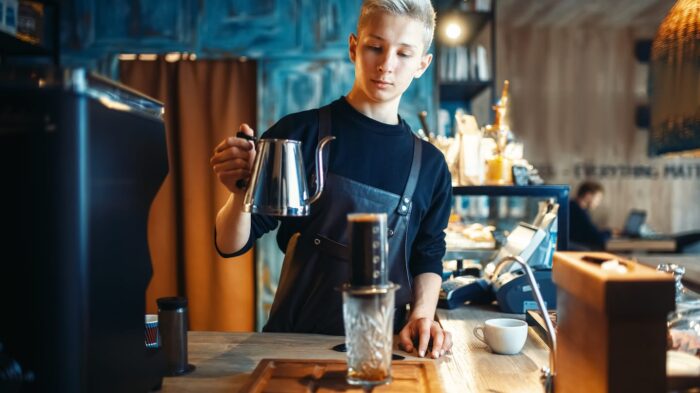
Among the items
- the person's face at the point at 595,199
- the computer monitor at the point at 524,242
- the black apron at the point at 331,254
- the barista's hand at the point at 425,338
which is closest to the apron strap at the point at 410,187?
the black apron at the point at 331,254

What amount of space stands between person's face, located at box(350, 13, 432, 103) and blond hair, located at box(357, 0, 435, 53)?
12 mm

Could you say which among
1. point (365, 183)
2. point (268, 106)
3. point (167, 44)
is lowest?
point (365, 183)

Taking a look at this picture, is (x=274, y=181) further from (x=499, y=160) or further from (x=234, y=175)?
(x=499, y=160)

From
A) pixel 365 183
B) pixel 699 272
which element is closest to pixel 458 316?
pixel 365 183

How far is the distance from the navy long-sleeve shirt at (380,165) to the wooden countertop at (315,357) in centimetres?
26

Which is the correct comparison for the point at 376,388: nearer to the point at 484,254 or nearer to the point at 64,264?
the point at 64,264

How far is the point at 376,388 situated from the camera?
1023 mm

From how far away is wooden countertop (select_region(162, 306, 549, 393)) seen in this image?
3.65 feet

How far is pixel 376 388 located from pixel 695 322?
81 cm

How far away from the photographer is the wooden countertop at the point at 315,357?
1111mm

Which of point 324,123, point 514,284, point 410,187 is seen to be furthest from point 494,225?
point 324,123

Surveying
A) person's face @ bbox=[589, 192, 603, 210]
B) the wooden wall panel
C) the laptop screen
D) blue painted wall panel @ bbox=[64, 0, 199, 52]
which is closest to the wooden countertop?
blue painted wall panel @ bbox=[64, 0, 199, 52]

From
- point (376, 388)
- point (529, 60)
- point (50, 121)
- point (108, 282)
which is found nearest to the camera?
point (50, 121)

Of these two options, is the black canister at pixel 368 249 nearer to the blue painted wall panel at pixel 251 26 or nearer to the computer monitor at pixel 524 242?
the computer monitor at pixel 524 242
